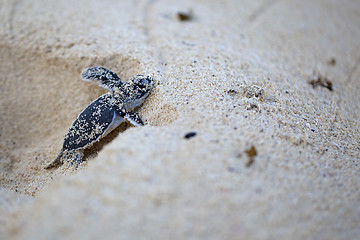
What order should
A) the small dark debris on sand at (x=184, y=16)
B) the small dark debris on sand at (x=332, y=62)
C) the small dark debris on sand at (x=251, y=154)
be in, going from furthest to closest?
the small dark debris on sand at (x=184, y=16), the small dark debris on sand at (x=332, y=62), the small dark debris on sand at (x=251, y=154)

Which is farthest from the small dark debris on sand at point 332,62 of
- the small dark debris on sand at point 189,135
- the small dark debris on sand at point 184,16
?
the small dark debris on sand at point 189,135

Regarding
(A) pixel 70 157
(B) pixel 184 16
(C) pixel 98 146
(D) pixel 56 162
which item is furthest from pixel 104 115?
(B) pixel 184 16

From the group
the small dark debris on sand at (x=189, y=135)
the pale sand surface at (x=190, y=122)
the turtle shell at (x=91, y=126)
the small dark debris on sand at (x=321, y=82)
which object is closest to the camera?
the pale sand surface at (x=190, y=122)

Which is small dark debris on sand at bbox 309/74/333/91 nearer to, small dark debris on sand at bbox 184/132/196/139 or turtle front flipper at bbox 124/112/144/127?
small dark debris on sand at bbox 184/132/196/139

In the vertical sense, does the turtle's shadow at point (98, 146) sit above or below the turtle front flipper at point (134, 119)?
below

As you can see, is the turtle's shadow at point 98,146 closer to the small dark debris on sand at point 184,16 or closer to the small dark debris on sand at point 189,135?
the small dark debris on sand at point 189,135

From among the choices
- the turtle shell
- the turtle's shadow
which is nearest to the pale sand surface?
the turtle's shadow

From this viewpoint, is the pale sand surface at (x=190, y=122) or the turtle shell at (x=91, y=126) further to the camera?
the turtle shell at (x=91, y=126)

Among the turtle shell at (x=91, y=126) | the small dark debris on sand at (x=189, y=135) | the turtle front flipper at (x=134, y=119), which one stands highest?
the small dark debris on sand at (x=189, y=135)
